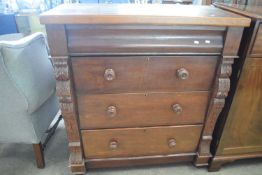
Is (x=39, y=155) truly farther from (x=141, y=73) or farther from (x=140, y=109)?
(x=141, y=73)

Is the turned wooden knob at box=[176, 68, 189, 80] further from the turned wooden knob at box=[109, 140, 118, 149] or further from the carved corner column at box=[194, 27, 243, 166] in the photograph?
the turned wooden knob at box=[109, 140, 118, 149]

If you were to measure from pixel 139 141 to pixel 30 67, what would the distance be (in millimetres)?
636

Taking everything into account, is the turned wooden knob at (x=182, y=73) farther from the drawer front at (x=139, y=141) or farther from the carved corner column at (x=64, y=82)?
the carved corner column at (x=64, y=82)

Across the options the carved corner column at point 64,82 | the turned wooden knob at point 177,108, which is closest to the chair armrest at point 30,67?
the carved corner column at point 64,82

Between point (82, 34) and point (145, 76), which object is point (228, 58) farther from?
point (82, 34)

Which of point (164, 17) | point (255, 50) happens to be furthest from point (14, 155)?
point (255, 50)

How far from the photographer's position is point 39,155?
114cm

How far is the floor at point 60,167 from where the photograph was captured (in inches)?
46.1

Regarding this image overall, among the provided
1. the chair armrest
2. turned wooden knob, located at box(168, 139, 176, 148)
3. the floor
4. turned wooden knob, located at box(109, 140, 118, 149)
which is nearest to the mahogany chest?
the floor

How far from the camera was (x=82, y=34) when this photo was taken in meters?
0.79

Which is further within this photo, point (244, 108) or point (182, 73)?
point (244, 108)

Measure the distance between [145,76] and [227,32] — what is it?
375mm

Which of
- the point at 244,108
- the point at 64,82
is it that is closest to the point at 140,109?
the point at 64,82

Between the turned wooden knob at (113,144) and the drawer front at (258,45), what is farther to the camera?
the turned wooden knob at (113,144)
